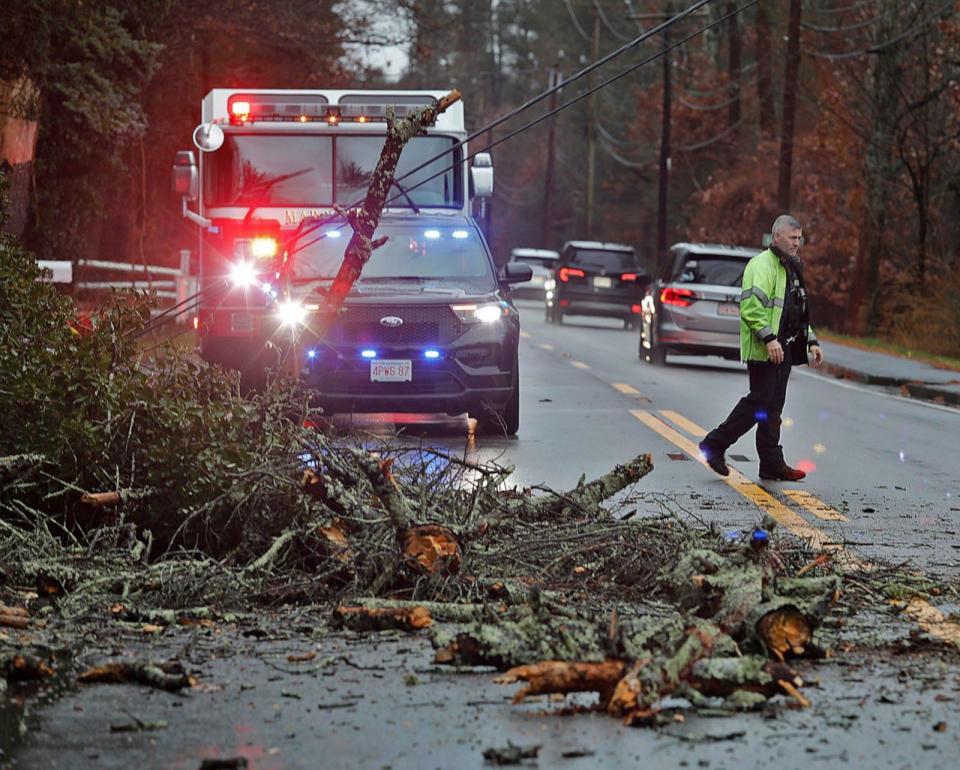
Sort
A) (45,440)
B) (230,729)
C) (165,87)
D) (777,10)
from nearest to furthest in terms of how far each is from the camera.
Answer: (230,729) < (45,440) < (165,87) < (777,10)

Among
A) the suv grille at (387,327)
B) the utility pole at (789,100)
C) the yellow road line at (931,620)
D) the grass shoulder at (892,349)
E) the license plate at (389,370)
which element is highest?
the utility pole at (789,100)

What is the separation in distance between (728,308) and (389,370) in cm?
1201

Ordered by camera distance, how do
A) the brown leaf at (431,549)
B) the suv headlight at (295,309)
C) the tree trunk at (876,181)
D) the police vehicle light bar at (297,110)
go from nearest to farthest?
the brown leaf at (431,549)
the suv headlight at (295,309)
the police vehicle light bar at (297,110)
the tree trunk at (876,181)

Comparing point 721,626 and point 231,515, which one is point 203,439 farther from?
point 721,626

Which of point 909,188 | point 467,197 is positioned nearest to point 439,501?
point 467,197

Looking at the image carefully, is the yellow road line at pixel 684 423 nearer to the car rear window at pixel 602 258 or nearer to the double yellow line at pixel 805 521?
the double yellow line at pixel 805 521

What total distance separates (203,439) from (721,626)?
272cm

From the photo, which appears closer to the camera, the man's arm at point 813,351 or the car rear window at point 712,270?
the man's arm at point 813,351

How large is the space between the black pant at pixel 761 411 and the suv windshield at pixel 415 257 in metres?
3.23

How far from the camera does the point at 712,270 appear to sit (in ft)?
86.8

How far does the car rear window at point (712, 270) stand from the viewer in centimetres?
2636

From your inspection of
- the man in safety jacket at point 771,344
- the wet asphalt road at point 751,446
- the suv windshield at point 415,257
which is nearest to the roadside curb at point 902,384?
the wet asphalt road at point 751,446

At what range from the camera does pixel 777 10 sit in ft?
192

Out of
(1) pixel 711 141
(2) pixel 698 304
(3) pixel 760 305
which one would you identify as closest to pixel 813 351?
(3) pixel 760 305
